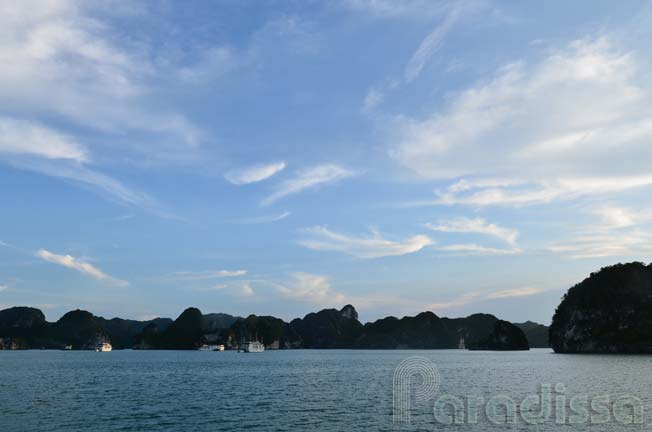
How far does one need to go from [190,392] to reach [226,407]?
23229 mm

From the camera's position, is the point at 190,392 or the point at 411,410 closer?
the point at 411,410

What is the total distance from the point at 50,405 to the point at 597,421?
6783 centimetres

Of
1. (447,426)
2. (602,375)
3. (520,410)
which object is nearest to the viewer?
(447,426)

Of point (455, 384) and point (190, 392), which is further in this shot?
point (455, 384)

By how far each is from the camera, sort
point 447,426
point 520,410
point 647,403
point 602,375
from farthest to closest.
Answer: point 602,375 < point 647,403 < point 520,410 < point 447,426

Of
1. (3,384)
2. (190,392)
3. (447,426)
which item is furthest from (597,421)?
(3,384)

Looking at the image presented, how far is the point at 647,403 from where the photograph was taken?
225 ft

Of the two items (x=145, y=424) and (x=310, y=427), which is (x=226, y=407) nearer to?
(x=145, y=424)

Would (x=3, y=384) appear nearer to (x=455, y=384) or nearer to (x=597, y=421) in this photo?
(x=455, y=384)

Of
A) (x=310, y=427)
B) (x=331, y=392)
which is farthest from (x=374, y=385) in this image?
(x=310, y=427)

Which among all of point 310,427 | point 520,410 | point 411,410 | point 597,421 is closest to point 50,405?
point 310,427

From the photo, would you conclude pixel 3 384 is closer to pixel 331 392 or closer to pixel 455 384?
pixel 331 392

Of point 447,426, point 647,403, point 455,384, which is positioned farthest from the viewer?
point 455,384

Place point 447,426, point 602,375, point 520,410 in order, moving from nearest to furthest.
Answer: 1. point 447,426
2. point 520,410
3. point 602,375
